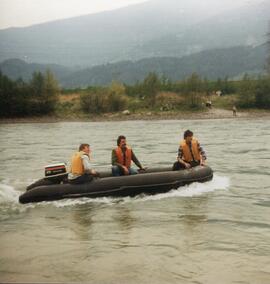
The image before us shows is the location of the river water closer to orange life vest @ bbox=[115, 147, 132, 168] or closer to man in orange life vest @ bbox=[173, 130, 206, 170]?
man in orange life vest @ bbox=[173, 130, 206, 170]

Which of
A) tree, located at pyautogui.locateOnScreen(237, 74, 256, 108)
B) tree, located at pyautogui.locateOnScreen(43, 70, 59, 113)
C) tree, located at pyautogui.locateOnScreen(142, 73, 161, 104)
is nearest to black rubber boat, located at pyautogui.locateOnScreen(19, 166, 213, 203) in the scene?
tree, located at pyautogui.locateOnScreen(43, 70, 59, 113)

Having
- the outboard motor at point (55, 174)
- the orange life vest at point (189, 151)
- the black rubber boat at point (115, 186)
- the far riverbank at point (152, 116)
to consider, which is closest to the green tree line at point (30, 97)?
the far riverbank at point (152, 116)

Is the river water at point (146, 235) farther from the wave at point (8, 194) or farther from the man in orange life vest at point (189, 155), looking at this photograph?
the man in orange life vest at point (189, 155)

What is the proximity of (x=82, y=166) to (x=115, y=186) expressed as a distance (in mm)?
1030

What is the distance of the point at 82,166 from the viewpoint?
12.6 metres

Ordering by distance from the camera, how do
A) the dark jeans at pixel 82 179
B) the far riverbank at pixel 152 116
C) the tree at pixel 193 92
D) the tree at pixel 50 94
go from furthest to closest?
the tree at pixel 193 92 → the tree at pixel 50 94 → the far riverbank at pixel 152 116 → the dark jeans at pixel 82 179

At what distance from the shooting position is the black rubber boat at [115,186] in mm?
12656

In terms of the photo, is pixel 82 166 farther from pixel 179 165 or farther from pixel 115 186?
pixel 179 165

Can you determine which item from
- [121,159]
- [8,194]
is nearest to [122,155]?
[121,159]

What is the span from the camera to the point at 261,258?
8398 millimetres

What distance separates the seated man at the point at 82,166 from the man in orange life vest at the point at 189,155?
9.66 ft

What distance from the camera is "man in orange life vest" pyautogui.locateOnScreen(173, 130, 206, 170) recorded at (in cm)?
1454

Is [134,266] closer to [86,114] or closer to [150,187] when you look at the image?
[150,187]

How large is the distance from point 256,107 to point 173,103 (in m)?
10.1
